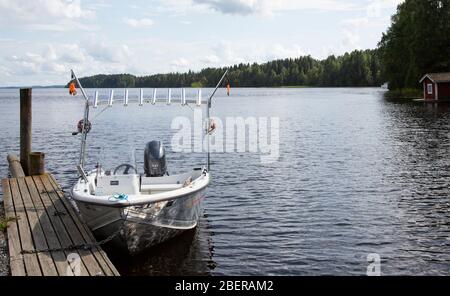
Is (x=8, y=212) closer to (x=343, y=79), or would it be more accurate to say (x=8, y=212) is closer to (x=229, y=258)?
(x=229, y=258)

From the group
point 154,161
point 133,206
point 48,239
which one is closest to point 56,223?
point 48,239

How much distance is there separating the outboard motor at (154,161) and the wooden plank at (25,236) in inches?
145

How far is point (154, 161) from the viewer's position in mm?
15906

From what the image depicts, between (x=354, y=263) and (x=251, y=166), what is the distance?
13341mm

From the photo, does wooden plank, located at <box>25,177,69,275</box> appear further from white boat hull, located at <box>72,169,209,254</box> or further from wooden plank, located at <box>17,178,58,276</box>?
white boat hull, located at <box>72,169,209,254</box>

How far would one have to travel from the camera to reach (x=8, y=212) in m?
14.0

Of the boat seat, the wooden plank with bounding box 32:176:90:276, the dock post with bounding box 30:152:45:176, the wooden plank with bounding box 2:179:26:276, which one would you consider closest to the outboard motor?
the boat seat

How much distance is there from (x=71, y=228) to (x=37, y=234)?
828 mm

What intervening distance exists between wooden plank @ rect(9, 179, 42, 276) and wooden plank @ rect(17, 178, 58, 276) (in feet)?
0.26

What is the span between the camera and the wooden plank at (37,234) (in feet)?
32.5

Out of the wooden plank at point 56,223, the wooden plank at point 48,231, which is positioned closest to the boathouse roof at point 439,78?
the wooden plank at point 56,223

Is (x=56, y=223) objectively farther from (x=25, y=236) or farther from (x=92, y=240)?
(x=92, y=240)

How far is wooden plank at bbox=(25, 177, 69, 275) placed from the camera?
10133mm
